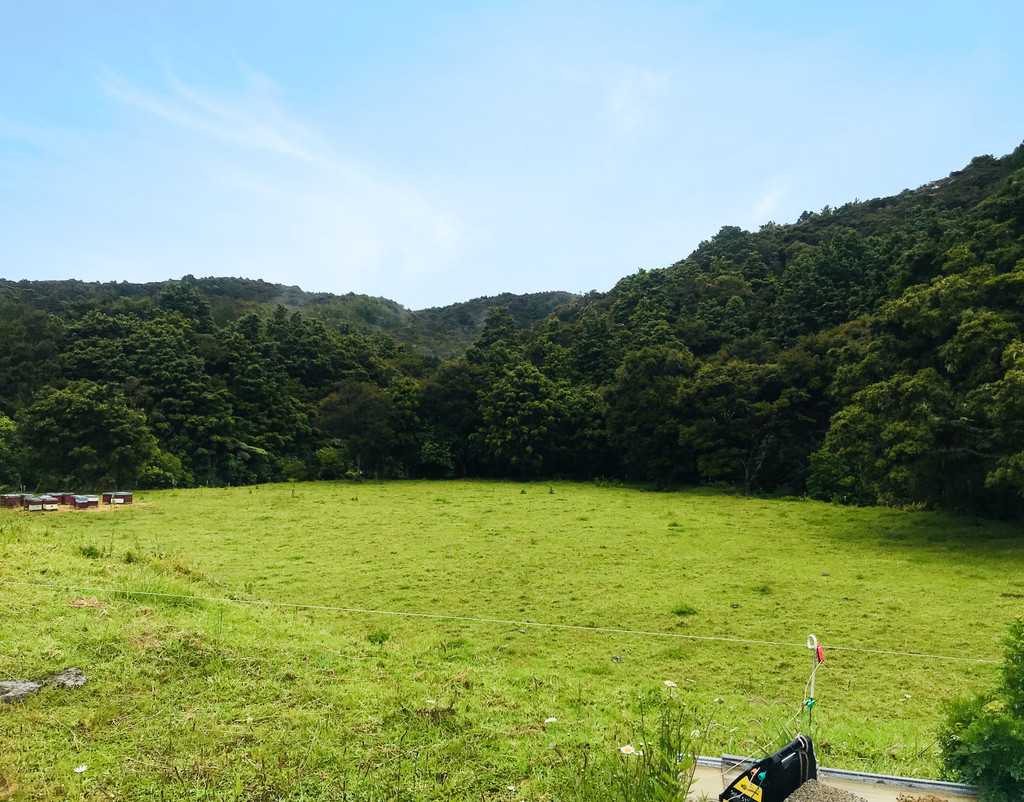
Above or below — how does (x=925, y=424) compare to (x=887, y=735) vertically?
above

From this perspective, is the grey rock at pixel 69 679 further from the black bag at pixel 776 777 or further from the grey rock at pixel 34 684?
the black bag at pixel 776 777

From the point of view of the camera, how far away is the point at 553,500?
20281 mm

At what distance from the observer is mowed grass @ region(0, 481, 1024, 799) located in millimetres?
3584

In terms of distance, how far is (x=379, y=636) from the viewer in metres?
6.59

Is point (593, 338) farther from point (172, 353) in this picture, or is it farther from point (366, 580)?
point (366, 580)

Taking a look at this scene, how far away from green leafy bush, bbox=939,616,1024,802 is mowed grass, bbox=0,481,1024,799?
0.57 m

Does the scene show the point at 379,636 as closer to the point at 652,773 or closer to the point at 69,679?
the point at 69,679

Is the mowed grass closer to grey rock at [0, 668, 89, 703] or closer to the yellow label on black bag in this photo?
grey rock at [0, 668, 89, 703]

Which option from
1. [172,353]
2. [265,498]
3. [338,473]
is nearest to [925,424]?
[265,498]

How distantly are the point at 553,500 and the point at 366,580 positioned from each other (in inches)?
447

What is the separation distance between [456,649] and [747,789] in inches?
157

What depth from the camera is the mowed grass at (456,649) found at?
358cm

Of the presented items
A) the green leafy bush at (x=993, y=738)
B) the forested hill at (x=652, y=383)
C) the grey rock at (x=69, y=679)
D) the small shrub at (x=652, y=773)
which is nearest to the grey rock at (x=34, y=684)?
the grey rock at (x=69, y=679)

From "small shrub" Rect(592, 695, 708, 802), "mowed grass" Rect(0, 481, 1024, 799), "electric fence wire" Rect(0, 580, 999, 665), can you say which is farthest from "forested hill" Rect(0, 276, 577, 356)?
"small shrub" Rect(592, 695, 708, 802)
